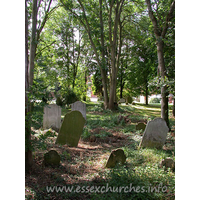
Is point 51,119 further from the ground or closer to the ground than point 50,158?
further from the ground

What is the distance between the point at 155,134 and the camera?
5.35 meters

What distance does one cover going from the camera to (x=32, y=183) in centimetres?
292

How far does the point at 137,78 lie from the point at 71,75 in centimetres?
776

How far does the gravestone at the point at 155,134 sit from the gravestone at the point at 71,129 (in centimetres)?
191

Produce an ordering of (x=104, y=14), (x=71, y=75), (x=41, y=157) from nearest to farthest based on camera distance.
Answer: (x=41, y=157) → (x=104, y=14) → (x=71, y=75)

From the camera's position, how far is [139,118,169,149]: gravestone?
530 centimetres

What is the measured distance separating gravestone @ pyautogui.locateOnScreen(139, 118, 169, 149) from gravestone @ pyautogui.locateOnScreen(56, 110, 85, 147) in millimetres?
1913

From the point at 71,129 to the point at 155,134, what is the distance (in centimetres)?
244

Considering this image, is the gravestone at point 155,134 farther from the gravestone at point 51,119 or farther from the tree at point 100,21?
the tree at point 100,21

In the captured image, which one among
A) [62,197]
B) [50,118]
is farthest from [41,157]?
[50,118]

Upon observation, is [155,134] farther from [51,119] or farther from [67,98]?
[67,98]

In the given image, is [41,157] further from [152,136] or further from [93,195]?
[152,136]

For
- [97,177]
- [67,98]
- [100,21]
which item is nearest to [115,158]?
[97,177]

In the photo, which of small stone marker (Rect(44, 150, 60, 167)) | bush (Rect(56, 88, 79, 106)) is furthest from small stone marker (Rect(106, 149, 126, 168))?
bush (Rect(56, 88, 79, 106))
